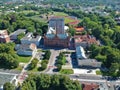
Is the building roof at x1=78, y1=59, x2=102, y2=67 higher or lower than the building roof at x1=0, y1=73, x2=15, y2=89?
below

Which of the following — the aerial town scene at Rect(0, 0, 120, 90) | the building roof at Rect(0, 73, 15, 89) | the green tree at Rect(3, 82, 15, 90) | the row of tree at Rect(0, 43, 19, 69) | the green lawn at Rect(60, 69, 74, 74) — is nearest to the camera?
the green tree at Rect(3, 82, 15, 90)

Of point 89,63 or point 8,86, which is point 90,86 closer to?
point 89,63

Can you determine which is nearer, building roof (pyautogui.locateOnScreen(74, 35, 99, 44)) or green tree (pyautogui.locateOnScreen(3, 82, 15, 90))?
green tree (pyautogui.locateOnScreen(3, 82, 15, 90))

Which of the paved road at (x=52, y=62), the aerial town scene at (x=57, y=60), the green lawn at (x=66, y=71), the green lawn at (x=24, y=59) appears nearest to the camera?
the aerial town scene at (x=57, y=60)

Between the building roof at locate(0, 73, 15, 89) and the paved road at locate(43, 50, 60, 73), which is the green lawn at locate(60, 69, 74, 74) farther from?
the building roof at locate(0, 73, 15, 89)

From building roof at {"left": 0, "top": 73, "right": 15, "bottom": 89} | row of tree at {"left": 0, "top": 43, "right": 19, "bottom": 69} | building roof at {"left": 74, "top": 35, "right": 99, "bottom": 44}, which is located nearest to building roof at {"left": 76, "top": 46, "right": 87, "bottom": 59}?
building roof at {"left": 74, "top": 35, "right": 99, "bottom": 44}

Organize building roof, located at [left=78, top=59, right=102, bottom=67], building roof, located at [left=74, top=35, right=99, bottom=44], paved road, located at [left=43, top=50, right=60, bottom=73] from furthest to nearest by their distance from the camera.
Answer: building roof, located at [left=74, top=35, right=99, bottom=44]
building roof, located at [left=78, top=59, right=102, bottom=67]
paved road, located at [left=43, top=50, right=60, bottom=73]

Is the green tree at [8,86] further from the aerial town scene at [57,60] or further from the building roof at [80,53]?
the building roof at [80,53]

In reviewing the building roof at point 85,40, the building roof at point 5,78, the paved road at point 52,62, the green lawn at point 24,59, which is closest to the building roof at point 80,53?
the building roof at point 85,40

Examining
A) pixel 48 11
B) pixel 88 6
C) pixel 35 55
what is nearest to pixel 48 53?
pixel 35 55

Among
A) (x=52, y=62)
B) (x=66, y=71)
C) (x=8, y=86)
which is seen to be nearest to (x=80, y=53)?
(x=52, y=62)

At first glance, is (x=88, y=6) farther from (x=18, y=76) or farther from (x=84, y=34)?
(x=18, y=76)

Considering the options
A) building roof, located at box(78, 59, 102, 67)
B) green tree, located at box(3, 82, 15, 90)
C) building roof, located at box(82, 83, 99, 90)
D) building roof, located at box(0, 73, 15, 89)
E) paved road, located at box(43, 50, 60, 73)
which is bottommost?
paved road, located at box(43, 50, 60, 73)
